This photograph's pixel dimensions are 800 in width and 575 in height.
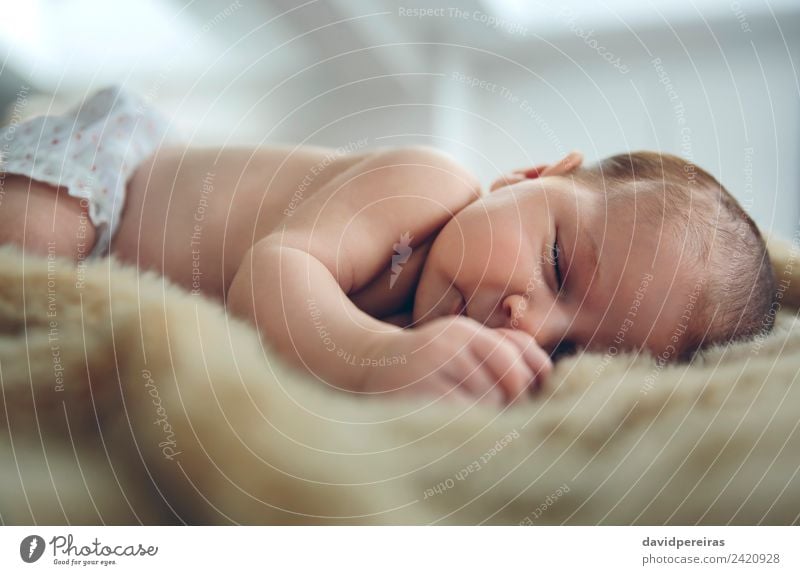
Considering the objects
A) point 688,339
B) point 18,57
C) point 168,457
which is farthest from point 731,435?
point 18,57

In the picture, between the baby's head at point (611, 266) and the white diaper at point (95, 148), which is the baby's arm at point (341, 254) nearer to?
the baby's head at point (611, 266)

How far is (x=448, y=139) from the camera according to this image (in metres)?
0.53

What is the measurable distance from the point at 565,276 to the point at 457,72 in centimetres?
19

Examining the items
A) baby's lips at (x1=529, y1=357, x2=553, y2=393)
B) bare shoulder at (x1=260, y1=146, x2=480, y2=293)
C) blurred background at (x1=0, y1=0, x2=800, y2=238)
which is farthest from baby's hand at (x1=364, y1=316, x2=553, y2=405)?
blurred background at (x1=0, y1=0, x2=800, y2=238)

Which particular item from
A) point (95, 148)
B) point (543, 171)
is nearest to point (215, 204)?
point (95, 148)

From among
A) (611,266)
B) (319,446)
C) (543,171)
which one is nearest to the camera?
(319,446)

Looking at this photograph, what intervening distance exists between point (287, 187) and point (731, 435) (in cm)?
34
